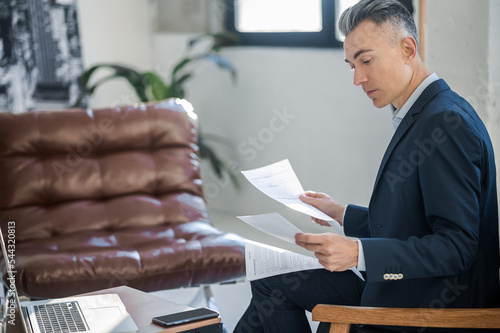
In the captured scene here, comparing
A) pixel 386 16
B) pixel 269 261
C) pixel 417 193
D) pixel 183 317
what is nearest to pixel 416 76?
pixel 386 16

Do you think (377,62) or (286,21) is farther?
(286,21)

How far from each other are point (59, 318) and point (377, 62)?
97cm

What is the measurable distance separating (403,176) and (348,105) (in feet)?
6.81

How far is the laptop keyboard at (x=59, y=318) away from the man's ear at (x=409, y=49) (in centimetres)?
97

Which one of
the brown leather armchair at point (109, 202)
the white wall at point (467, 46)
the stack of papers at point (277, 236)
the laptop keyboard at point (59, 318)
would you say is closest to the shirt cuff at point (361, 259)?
the stack of papers at point (277, 236)

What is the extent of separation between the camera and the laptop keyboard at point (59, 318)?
1.43 meters

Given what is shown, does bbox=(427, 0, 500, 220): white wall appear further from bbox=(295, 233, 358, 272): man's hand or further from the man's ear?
bbox=(295, 233, 358, 272): man's hand

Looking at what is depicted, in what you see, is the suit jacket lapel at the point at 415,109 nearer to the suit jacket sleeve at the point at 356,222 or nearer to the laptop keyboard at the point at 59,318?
the suit jacket sleeve at the point at 356,222

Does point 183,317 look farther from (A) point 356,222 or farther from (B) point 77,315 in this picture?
(A) point 356,222

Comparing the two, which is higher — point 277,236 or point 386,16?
point 386,16

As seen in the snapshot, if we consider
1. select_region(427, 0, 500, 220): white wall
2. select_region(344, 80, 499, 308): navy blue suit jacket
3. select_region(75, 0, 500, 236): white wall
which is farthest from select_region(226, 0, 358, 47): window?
select_region(344, 80, 499, 308): navy blue suit jacket

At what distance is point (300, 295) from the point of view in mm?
1688

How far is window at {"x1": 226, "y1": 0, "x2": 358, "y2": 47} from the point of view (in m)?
3.60

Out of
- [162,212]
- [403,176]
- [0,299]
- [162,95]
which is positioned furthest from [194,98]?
[403,176]
